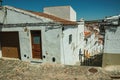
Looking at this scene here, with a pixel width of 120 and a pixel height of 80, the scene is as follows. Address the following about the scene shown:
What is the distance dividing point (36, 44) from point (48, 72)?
2.83 meters

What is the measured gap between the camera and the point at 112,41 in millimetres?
8172

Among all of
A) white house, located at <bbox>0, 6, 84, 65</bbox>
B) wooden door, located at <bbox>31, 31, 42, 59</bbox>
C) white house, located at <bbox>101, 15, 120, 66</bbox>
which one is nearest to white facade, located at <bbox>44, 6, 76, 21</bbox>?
white house, located at <bbox>0, 6, 84, 65</bbox>

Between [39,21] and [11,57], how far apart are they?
4.77 meters

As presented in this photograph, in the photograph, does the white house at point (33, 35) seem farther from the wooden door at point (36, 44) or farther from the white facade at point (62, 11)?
the white facade at point (62, 11)

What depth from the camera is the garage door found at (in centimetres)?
1171

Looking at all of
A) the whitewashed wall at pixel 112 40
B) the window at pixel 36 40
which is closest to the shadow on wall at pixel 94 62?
the whitewashed wall at pixel 112 40

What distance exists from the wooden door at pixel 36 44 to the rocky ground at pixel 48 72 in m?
0.83

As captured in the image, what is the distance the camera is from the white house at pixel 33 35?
→ 984 centimetres

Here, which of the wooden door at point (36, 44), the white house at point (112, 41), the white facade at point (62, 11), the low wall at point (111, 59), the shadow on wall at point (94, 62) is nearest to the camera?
the white house at point (112, 41)

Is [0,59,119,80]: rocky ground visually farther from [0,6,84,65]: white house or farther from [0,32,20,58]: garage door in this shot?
[0,32,20,58]: garage door

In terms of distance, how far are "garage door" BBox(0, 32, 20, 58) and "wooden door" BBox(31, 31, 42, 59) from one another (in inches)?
72.7

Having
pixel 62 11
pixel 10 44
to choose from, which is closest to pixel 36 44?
pixel 10 44

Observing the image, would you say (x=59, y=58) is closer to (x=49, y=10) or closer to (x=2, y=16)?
(x=2, y=16)

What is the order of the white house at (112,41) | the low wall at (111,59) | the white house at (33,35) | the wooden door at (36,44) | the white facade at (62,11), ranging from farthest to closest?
the white facade at (62,11), the wooden door at (36,44), the white house at (33,35), the low wall at (111,59), the white house at (112,41)
